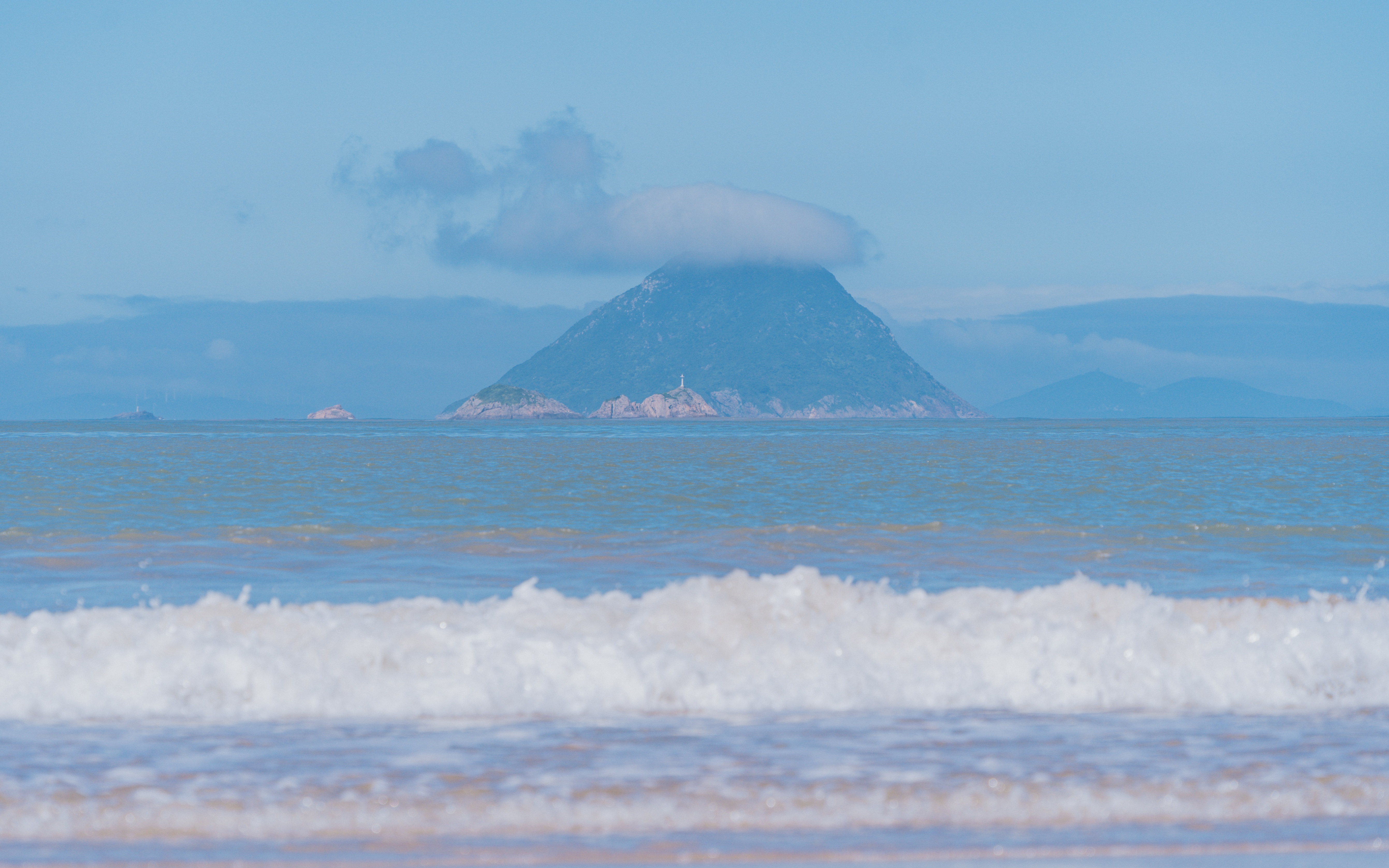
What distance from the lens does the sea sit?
6.14 m

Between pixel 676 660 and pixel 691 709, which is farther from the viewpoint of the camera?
pixel 676 660

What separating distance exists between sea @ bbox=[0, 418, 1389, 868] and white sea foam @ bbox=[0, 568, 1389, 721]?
0.11 feet

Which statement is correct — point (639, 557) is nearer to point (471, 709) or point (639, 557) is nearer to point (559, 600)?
point (559, 600)

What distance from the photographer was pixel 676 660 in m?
9.53

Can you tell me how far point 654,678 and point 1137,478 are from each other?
4061 cm

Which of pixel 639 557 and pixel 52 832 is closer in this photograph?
pixel 52 832

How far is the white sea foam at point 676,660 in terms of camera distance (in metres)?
9.06

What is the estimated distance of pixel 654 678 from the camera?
9.31 m

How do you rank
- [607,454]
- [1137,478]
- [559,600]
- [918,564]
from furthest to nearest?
[607,454] < [1137,478] < [918,564] < [559,600]

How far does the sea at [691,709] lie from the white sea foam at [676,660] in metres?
0.03

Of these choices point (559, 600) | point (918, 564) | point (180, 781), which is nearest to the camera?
point (180, 781)

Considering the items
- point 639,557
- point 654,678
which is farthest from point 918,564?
Answer: point 654,678

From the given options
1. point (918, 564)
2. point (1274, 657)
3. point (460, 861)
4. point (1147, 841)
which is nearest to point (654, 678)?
point (460, 861)

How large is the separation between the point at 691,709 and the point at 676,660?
0.63 metres
